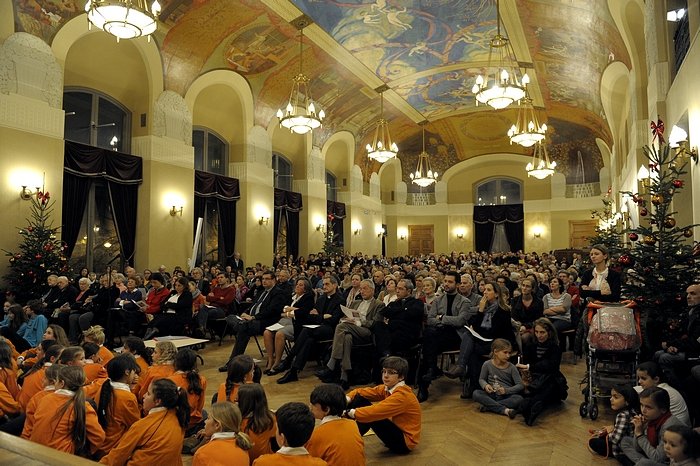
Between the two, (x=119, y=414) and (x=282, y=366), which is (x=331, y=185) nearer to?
(x=282, y=366)

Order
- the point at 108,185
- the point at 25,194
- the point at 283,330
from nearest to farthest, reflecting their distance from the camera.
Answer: the point at 283,330 < the point at 25,194 < the point at 108,185

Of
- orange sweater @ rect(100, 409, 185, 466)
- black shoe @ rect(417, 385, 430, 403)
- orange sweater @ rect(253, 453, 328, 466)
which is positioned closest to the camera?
orange sweater @ rect(253, 453, 328, 466)

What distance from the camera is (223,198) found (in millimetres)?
15719

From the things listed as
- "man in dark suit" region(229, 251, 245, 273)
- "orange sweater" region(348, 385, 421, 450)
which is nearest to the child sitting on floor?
"orange sweater" region(348, 385, 421, 450)

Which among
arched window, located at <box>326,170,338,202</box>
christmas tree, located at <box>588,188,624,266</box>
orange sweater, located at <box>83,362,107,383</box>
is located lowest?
orange sweater, located at <box>83,362,107,383</box>

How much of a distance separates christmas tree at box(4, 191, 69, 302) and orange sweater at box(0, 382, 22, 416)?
6.30 metres

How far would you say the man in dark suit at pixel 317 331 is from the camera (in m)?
6.50

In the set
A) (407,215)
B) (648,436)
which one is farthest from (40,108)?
(407,215)

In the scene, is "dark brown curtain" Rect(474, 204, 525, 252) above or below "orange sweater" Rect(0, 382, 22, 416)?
above

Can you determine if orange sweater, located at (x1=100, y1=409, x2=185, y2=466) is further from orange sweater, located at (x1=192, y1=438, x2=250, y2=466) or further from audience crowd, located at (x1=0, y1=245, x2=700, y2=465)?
orange sweater, located at (x1=192, y1=438, x2=250, y2=466)

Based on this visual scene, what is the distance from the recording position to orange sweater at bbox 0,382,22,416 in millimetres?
3866

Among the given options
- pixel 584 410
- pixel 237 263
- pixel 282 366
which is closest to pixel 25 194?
pixel 237 263

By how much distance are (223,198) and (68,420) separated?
42.5 feet

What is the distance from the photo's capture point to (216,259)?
53.3ft
